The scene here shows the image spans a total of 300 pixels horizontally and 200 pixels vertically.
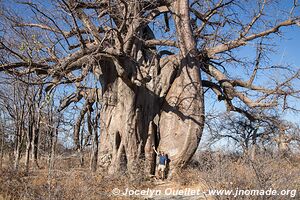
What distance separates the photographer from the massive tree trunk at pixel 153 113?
709 cm

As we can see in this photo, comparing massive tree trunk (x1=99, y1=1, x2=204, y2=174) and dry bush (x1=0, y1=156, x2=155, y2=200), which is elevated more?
massive tree trunk (x1=99, y1=1, x2=204, y2=174)

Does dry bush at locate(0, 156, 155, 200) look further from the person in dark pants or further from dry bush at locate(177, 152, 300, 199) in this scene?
dry bush at locate(177, 152, 300, 199)

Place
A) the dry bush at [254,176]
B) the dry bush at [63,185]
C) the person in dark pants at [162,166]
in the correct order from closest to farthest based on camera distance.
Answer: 1. the dry bush at [254,176]
2. the dry bush at [63,185]
3. the person in dark pants at [162,166]

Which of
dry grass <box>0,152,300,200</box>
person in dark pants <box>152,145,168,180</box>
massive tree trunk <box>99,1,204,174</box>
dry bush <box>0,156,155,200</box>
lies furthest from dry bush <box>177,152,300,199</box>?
massive tree trunk <box>99,1,204,174</box>

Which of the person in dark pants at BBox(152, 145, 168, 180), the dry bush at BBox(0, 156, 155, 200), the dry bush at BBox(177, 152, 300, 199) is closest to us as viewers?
the dry bush at BBox(177, 152, 300, 199)

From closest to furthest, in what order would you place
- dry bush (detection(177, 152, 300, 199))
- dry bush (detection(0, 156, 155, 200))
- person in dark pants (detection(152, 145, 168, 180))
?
1. dry bush (detection(177, 152, 300, 199))
2. dry bush (detection(0, 156, 155, 200))
3. person in dark pants (detection(152, 145, 168, 180))

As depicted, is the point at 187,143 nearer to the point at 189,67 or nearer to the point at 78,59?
the point at 189,67

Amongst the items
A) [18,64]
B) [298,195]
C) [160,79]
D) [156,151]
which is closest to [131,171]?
[156,151]

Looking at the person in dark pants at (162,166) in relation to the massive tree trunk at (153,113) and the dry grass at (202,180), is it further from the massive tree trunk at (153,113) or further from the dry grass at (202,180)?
the dry grass at (202,180)

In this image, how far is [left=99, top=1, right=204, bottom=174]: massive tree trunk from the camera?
23.3ft

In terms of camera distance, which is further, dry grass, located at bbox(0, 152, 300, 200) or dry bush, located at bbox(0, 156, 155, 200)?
dry bush, located at bbox(0, 156, 155, 200)

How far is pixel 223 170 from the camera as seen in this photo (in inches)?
163

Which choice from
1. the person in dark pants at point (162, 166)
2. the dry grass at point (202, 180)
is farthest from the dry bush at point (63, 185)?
the person in dark pants at point (162, 166)

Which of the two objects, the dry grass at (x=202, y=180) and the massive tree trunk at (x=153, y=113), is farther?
the massive tree trunk at (x=153, y=113)
